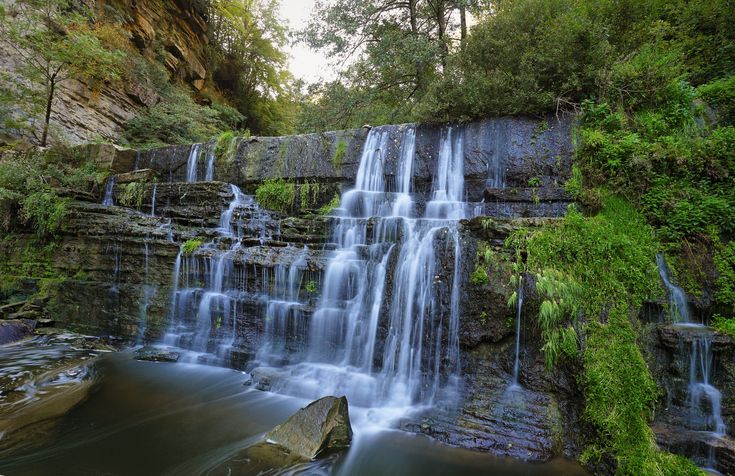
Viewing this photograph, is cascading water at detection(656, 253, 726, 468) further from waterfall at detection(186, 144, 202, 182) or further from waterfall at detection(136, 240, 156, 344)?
waterfall at detection(186, 144, 202, 182)

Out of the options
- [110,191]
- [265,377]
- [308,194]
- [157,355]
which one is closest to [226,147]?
[308,194]

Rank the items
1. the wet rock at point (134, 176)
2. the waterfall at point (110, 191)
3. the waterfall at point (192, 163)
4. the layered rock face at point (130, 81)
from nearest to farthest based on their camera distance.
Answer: the waterfall at point (110, 191) → the wet rock at point (134, 176) → the waterfall at point (192, 163) → the layered rock face at point (130, 81)

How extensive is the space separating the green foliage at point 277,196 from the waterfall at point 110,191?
14.4 ft

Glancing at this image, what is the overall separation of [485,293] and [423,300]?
3.20ft

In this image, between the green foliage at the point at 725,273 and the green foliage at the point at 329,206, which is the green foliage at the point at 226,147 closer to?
the green foliage at the point at 329,206

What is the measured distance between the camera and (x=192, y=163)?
11.3m

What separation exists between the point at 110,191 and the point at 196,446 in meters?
9.34

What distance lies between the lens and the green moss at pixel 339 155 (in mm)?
10023

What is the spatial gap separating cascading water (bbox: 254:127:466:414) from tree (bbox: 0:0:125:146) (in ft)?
34.4

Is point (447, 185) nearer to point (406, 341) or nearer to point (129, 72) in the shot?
point (406, 341)

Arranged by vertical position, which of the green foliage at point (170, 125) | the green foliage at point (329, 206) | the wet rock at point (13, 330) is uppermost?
the green foliage at point (170, 125)

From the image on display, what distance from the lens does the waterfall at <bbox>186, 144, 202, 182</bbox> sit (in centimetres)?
1117

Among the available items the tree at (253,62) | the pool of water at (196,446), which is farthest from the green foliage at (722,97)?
the tree at (253,62)

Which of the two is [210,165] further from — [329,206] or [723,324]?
[723,324]
